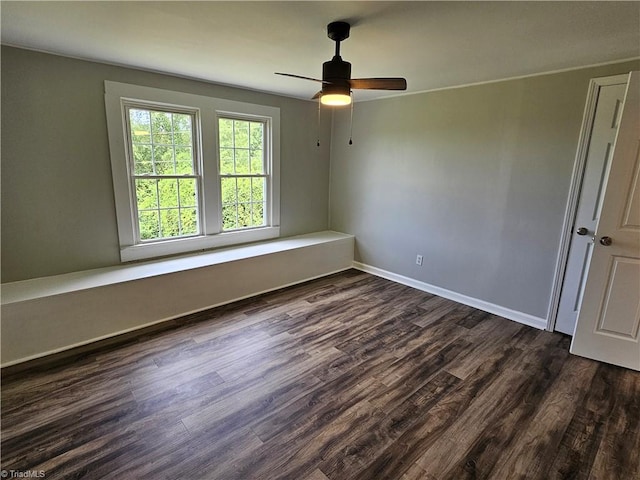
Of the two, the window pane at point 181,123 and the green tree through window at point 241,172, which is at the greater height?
the window pane at point 181,123

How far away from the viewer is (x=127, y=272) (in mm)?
3004

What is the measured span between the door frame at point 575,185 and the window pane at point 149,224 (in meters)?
3.92

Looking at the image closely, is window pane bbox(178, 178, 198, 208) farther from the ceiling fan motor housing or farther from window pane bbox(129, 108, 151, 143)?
the ceiling fan motor housing

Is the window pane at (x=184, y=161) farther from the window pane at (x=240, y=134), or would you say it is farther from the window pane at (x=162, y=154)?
the window pane at (x=240, y=134)

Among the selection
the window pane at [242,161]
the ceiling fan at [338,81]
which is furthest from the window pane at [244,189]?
the ceiling fan at [338,81]

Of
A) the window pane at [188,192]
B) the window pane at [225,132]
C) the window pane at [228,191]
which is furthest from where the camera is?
the window pane at [228,191]

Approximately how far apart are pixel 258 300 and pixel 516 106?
3269 mm

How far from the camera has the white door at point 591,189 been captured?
2596 millimetres

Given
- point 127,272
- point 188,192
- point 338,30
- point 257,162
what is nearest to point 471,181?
point 338,30

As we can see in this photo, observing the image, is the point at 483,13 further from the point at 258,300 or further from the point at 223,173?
the point at 258,300

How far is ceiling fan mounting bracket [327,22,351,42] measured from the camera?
1921mm

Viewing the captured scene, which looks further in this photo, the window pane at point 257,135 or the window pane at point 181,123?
the window pane at point 257,135

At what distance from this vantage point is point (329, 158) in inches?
190

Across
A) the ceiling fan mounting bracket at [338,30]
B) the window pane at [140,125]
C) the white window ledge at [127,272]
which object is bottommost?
the white window ledge at [127,272]
